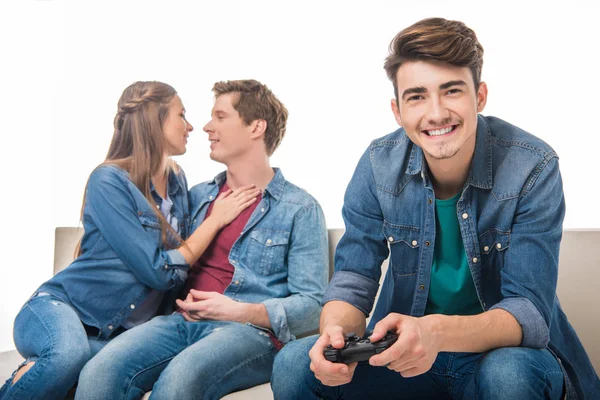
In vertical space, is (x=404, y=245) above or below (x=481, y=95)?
below

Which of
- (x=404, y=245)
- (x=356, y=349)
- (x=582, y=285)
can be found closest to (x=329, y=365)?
(x=356, y=349)

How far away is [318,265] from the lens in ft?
6.77

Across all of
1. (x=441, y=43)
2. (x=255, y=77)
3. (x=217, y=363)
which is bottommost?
(x=217, y=363)

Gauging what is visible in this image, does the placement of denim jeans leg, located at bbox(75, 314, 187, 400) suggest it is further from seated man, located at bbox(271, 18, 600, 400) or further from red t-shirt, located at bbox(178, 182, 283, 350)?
seated man, located at bbox(271, 18, 600, 400)

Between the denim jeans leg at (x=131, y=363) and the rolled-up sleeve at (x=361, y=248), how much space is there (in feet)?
1.93

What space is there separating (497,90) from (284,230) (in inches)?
44.1

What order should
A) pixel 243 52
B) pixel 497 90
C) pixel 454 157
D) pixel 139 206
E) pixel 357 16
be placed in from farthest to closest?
pixel 243 52 < pixel 357 16 < pixel 497 90 < pixel 139 206 < pixel 454 157

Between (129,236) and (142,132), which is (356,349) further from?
(142,132)

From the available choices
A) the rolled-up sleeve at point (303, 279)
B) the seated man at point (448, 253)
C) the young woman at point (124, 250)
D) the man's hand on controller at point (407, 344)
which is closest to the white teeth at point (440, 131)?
the seated man at point (448, 253)

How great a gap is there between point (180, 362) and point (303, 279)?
529 millimetres

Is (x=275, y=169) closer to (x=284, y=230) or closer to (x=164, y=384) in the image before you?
(x=284, y=230)

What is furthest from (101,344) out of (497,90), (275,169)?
(497,90)

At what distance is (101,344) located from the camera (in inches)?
76.9

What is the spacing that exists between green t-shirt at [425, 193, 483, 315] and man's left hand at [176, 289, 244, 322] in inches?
24.7
